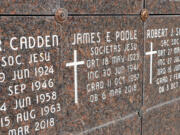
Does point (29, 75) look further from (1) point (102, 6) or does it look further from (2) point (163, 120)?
(2) point (163, 120)

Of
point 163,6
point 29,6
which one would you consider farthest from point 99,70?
point 163,6

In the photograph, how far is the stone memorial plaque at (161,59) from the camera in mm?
2430

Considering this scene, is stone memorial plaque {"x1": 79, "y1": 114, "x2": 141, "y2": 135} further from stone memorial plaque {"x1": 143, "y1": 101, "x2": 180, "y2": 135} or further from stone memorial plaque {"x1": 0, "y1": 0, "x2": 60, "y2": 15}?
stone memorial plaque {"x1": 0, "y1": 0, "x2": 60, "y2": 15}

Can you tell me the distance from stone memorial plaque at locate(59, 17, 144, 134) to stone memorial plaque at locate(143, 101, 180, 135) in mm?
225

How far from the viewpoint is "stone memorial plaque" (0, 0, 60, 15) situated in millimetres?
1545

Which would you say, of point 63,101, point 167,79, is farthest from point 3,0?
point 167,79


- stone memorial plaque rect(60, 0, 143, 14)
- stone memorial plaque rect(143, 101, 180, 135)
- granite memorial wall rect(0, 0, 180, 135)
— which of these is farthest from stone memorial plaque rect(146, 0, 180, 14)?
stone memorial plaque rect(143, 101, 180, 135)

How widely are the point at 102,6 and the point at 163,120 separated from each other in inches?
50.7

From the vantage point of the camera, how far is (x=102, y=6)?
6.64 ft

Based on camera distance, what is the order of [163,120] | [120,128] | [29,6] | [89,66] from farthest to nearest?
→ [163,120] → [120,128] → [89,66] → [29,6]

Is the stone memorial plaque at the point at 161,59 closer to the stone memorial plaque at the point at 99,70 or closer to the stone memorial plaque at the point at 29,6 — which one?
the stone memorial plaque at the point at 99,70

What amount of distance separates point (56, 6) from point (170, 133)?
1741 mm

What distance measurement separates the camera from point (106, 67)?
210 centimetres

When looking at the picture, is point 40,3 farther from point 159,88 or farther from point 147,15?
point 159,88
